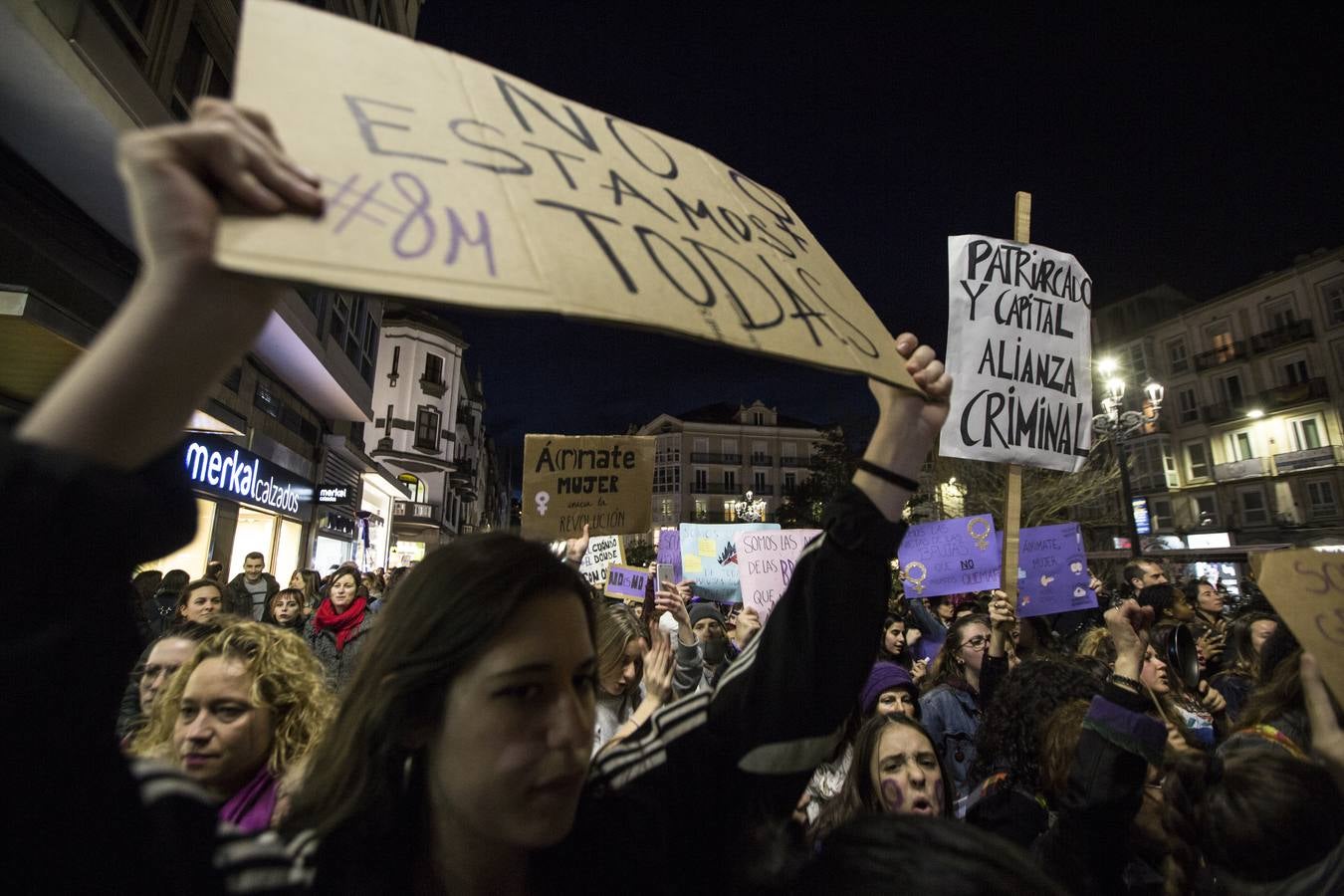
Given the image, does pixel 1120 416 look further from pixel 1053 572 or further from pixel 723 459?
pixel 723 459

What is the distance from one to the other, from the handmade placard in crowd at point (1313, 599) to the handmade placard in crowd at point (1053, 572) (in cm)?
470

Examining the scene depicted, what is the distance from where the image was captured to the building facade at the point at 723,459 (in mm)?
79375

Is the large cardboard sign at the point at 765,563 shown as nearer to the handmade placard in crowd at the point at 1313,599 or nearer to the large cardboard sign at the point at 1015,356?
the large cardboard sign at the point at 1015,356

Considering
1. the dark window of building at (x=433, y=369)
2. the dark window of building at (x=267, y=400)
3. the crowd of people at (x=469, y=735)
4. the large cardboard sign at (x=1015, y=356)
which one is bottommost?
the crowd of people at (x=469, y=735)

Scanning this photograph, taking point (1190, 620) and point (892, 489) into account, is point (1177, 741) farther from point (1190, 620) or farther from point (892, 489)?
point (1190, 620)

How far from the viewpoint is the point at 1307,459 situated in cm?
3497

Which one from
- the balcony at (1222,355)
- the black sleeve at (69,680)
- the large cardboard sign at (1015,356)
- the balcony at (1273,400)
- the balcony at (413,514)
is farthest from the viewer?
the balcony at (1222,355)

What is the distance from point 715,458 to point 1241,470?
1996 inches

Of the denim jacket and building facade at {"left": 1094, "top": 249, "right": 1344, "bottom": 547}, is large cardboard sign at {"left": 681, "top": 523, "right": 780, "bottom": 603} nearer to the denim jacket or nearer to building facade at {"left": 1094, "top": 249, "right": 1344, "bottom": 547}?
the denim jacket

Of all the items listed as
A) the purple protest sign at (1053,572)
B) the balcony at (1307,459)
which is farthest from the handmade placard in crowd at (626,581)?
the balcony at (1307,459)

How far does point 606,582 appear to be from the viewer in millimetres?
7676

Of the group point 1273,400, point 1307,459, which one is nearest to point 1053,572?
point 1307,459

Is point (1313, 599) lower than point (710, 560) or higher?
lower

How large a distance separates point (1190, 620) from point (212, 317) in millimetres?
8300
